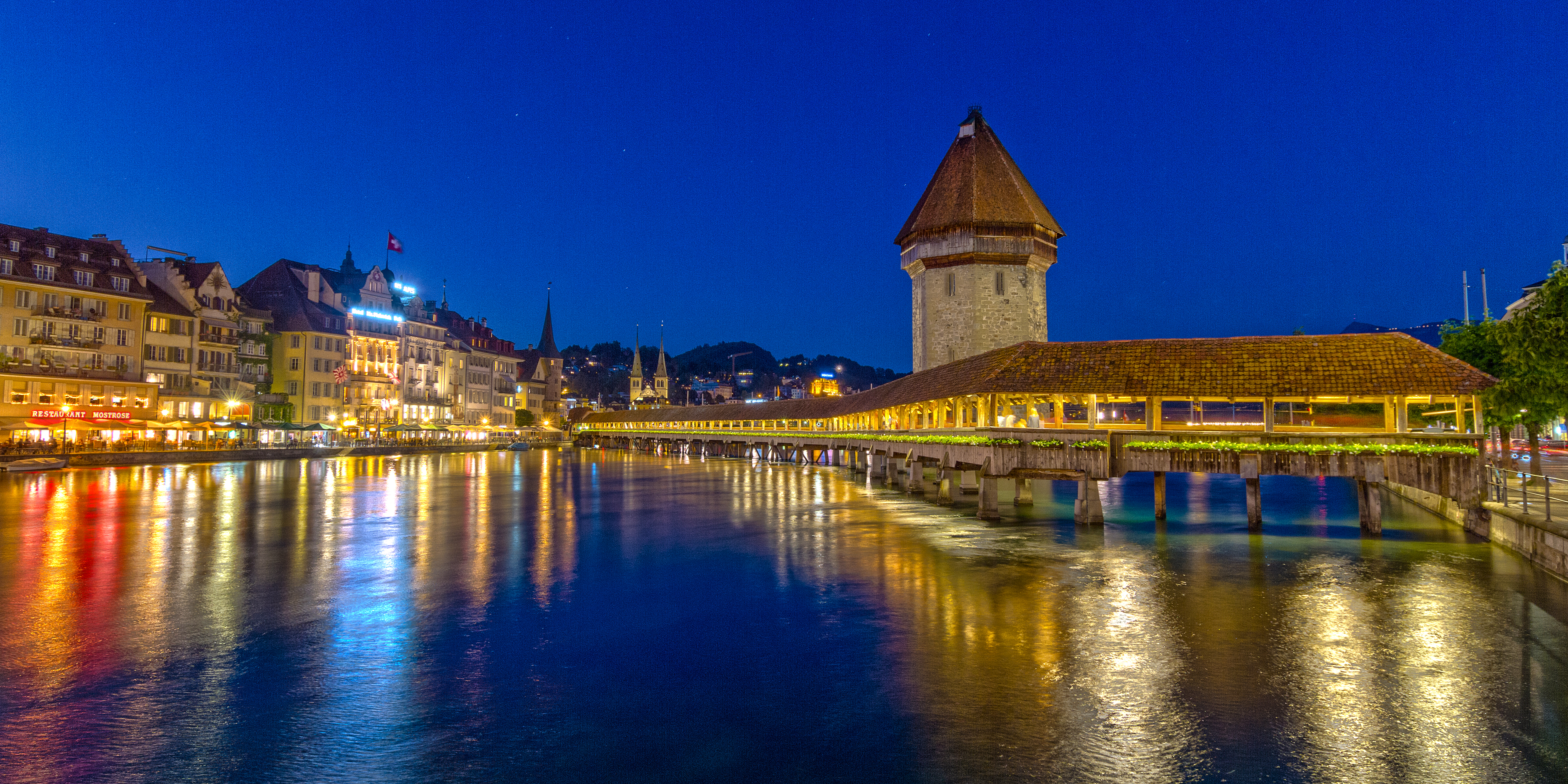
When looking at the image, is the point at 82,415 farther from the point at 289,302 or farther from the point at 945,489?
the point at 945,489

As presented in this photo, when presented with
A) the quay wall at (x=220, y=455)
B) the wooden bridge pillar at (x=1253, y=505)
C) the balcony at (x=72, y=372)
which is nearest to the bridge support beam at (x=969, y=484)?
the wooden bridge pillar at (x=1253, y=505)

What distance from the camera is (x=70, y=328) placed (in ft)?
209

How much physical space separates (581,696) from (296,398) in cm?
8975

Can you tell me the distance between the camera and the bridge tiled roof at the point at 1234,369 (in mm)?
26422

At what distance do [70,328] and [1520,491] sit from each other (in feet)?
273

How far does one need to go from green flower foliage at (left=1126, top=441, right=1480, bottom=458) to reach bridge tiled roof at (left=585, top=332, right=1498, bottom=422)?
5.39ft

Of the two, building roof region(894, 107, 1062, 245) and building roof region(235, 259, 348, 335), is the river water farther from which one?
building roof region(235, 259, 348, 335)

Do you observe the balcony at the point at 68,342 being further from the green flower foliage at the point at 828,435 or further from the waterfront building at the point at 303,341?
the green flower foliage at the point at 828,435

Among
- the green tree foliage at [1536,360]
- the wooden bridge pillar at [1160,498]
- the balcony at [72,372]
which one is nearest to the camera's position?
the green tree foliage at [1536,360]

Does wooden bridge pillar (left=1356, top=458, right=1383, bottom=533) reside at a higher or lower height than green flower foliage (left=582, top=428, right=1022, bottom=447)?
lower

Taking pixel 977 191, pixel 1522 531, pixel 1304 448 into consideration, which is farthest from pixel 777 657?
pixel 977 191

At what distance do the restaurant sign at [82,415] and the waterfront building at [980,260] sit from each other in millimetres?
58786

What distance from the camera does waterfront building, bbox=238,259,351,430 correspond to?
89.1m

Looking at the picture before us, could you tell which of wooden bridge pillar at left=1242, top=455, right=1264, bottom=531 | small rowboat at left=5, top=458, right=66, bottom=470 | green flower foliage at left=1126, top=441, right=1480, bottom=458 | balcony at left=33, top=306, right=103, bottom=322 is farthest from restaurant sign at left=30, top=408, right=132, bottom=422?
wooden bridge pillar at left=1242, top=455, right=1264, bottom=531
